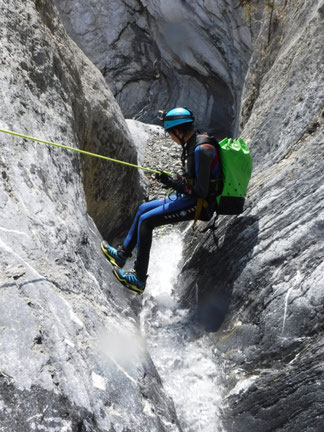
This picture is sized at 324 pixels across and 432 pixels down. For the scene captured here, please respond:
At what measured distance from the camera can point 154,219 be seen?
22.0ft

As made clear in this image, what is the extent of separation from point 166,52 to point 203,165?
25.9 metres

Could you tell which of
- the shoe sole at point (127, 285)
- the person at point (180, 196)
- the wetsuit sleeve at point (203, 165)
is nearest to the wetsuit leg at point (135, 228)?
the person at point (180, 196)

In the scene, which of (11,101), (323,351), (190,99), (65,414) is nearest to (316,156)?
(323,351)

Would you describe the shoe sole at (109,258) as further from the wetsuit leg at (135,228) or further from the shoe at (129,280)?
the wetsuit leg at (135,228)

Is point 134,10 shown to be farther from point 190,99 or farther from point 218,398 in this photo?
point 218,398

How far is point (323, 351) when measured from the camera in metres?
4.78

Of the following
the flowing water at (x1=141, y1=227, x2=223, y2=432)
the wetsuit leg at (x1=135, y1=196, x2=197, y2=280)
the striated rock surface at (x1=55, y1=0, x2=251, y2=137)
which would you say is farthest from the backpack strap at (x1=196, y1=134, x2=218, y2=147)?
the striated rock surface at (x1=55, y1=0, x2=251, y2=137)

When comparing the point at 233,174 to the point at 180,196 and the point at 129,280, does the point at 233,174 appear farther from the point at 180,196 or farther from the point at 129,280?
the point at 129,280

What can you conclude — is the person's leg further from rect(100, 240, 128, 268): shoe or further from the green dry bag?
the green dry bag

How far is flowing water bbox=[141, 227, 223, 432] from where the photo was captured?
538 centimetres

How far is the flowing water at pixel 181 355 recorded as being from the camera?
538 cm

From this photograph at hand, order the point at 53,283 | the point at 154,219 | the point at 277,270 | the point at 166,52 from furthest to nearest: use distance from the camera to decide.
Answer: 1. the point at 166,52
2. the point at 154,219
3. the point at 277,270
4. the point at 53,283

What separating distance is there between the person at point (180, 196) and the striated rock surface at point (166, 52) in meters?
19.2

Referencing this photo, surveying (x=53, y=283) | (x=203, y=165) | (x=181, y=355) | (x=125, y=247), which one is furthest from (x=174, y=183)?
(x=53, y=283)
